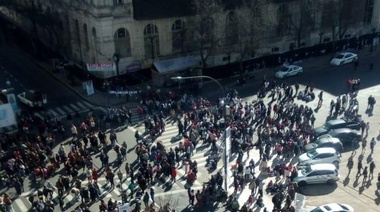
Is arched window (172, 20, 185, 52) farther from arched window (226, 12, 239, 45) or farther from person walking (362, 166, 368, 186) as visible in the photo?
person walking (362, 166, 368, 186)

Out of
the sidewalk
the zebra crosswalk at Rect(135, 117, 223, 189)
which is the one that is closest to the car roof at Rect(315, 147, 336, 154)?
the zebra crosswalk at Rect(135, 117, 223, 189)

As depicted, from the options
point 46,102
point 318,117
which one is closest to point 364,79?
point 318,117

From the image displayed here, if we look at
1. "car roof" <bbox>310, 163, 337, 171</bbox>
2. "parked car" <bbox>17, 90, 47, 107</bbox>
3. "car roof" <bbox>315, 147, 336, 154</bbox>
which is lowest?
"car roof" <bbox>310, 163, 337, 171</bbox>

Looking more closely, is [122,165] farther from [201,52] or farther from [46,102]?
[201,52]

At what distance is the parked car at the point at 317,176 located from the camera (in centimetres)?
3622

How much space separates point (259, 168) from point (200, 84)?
18.3 m

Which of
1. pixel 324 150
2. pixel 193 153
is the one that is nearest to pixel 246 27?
pixel 193 153

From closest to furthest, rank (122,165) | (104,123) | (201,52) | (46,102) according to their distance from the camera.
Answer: (122,165) → (104,123) → (46,102) → (201,52)

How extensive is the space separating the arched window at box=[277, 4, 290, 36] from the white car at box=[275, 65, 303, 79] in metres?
7.82

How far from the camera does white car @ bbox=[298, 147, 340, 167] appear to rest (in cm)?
3809

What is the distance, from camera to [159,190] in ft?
120

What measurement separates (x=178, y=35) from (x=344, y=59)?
19977 millimetres

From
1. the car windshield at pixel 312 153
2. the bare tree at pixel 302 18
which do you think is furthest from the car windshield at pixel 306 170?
the bare tree at pixel 302 18

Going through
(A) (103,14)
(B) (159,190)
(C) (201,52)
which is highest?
(A) (103,14)
